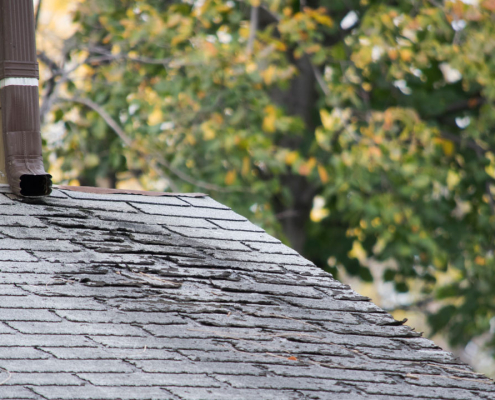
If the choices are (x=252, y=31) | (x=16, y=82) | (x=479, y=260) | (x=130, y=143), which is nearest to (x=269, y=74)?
(x=252, y=31)

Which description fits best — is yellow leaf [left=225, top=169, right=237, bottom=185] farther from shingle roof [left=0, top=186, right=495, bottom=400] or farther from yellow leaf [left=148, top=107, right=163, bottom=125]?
shingle roof [left=0, top=186, right=495, bottom=400]

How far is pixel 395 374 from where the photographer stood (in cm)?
263

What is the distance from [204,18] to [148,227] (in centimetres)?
574

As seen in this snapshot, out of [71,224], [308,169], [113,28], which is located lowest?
[308,169]

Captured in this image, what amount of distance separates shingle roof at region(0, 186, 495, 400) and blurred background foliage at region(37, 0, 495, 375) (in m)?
4.40

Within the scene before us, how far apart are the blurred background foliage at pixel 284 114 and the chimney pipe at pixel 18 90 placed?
4.23 metres

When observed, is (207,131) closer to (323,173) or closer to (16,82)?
(323,173)

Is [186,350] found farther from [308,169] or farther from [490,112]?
[490,112]

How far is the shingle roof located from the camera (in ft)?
7.30

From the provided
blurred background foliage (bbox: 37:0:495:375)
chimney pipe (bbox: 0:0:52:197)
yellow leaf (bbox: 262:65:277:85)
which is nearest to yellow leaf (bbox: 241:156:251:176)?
blurred background foliage (bbox: 37:0:495:375)

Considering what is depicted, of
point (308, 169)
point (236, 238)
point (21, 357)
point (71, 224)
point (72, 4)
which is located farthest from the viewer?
point (72, 4)

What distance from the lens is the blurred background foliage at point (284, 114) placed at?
8242mm

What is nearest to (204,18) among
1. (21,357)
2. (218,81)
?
(218,81)

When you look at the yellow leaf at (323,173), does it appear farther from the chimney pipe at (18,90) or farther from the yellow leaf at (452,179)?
the chimney pipe at (18,90)
